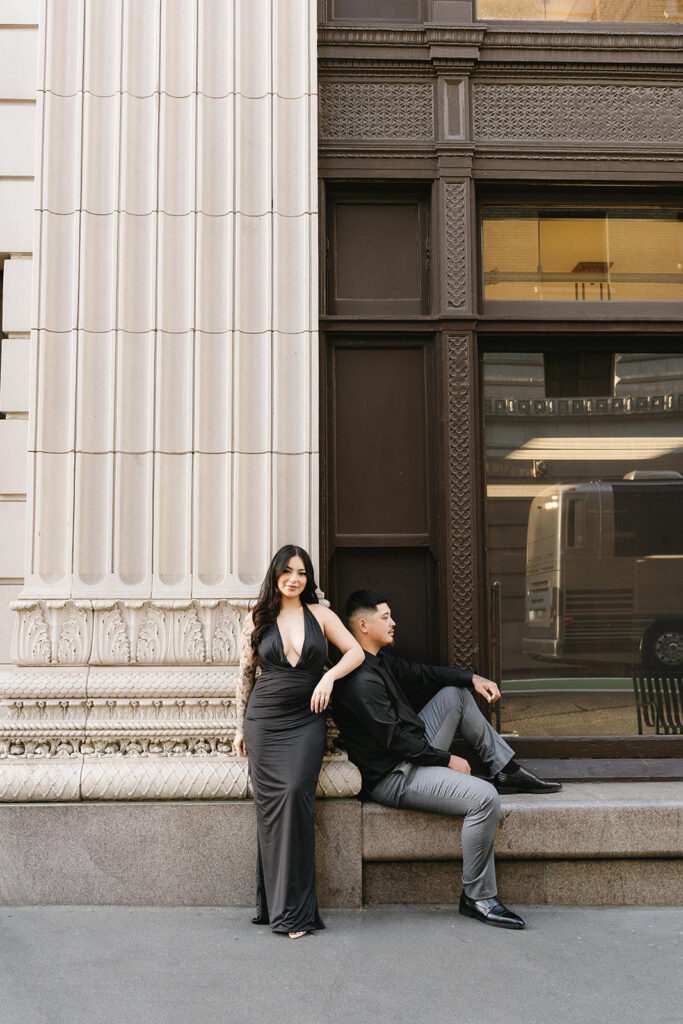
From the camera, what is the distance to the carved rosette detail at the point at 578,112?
23.0 feet

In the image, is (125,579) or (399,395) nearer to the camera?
(125,579)

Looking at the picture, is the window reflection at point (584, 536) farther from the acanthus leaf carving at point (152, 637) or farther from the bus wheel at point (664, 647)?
the acanthus leaf carving at point (152, 637)

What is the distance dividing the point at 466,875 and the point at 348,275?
4.26m

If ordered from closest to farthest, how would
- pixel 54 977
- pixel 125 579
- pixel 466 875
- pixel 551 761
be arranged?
pixel 54 977, pixel 466 875, pixel 125 579, pixel 551 761

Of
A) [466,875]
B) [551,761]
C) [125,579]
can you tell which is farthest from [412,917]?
[125,579]

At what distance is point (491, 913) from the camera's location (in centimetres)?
536

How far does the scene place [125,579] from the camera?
621 centimetres

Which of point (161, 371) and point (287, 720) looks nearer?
point (287, 720)

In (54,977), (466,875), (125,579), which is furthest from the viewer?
(125,579)

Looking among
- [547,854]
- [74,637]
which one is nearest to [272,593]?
[74,637]

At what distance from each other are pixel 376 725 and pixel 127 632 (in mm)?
1770

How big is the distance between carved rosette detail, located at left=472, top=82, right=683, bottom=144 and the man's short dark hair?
3584 millimetres

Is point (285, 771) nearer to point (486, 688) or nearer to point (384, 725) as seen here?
point (384, 725)

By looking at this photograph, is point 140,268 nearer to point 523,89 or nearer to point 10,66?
point 10,66
